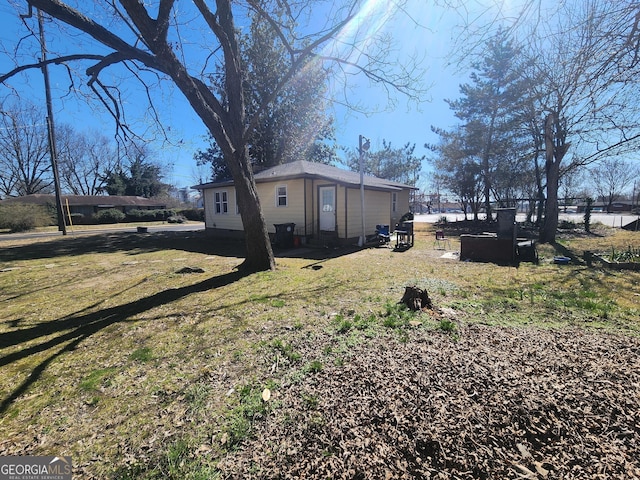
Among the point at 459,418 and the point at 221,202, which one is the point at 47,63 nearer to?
the point at 459,418

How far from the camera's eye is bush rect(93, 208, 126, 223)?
30.5 m

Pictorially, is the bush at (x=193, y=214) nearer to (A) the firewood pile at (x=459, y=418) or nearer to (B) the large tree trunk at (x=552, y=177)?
(B) the large tree trunk at (x=552, y=177)

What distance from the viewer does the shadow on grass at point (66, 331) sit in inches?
120

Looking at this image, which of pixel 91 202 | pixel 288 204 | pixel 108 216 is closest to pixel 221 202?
pixel 288 204

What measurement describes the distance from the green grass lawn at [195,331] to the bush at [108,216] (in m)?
27.3

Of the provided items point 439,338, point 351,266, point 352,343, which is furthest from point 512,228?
point 352,343

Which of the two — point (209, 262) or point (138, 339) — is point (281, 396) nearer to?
point (138, 339)

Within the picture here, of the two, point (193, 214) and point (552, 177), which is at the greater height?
point (552, 177)

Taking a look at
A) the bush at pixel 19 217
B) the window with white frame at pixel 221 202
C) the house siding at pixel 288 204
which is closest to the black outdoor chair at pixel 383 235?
the house siding at pixel 288 204

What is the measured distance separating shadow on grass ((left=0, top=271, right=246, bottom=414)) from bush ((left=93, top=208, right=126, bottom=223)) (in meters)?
32.3

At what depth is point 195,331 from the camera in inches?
152

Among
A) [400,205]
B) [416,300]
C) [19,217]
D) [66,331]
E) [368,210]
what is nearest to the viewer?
[66,331]

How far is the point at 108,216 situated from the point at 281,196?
92.8ft

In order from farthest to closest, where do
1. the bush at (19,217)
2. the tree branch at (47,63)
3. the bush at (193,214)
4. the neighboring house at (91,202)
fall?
the bush at (193,214) → the neighboring house at (91,202) → the bush at (19,217) → the tree branch at (47,63)
